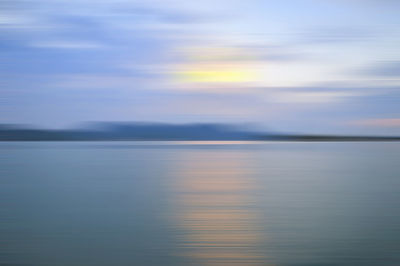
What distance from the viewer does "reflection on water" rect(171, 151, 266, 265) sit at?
11.0 ft

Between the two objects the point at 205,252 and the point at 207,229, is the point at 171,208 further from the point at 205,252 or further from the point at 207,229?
the point at 205,252

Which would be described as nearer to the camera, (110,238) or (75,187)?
(110,238)

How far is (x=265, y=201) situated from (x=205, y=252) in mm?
2808

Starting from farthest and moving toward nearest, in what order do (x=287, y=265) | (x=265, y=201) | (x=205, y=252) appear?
(x=265, y=201) < (x=205, y=252) < (x=287, y=265)

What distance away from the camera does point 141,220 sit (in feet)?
15.5

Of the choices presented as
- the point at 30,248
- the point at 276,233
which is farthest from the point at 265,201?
the point at 30,248

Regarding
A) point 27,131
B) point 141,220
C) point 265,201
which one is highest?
point 141,220

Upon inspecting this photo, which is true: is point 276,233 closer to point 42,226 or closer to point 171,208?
point 171,208

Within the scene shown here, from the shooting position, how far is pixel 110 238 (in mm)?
3850

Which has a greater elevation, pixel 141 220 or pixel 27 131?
pixel 141 220

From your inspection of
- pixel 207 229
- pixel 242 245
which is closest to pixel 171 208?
pixel 207 229

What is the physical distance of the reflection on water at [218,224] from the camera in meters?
3.35

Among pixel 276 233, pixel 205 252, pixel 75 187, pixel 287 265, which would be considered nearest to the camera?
pixel 287 265

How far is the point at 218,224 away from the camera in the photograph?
451 cm
